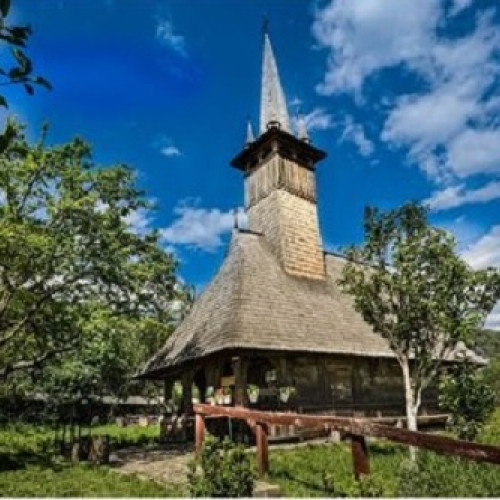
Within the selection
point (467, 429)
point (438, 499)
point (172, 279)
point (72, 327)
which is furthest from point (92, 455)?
point (438, 499)

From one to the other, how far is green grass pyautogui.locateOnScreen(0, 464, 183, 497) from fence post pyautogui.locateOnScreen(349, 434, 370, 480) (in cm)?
361

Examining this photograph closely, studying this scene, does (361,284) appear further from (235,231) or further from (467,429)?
(235,231)

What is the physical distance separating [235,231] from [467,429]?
11.9 m

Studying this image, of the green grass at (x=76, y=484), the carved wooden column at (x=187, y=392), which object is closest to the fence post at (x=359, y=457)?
the green grass at (x=76, y=484)

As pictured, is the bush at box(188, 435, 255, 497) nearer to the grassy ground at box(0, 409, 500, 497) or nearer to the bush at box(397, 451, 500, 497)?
the grassy ground at box(0, 409, 500, 497)

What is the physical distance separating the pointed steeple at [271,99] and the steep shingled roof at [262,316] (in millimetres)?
6148

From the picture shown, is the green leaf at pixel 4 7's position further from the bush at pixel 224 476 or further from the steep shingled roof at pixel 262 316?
the steep shingled roof at pixel 262 316

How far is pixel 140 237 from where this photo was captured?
15.8m

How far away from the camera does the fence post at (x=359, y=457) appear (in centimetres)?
668

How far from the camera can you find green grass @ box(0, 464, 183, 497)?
32.1 ft

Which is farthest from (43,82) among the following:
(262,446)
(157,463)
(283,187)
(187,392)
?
(283,187)

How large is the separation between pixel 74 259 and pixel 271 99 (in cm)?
1499

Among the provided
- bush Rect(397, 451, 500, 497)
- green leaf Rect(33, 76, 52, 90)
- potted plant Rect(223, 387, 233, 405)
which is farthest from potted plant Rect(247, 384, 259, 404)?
green leaf Rect(33, 76, 52, 90)

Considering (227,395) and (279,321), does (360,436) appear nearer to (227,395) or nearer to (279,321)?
(227,395)
